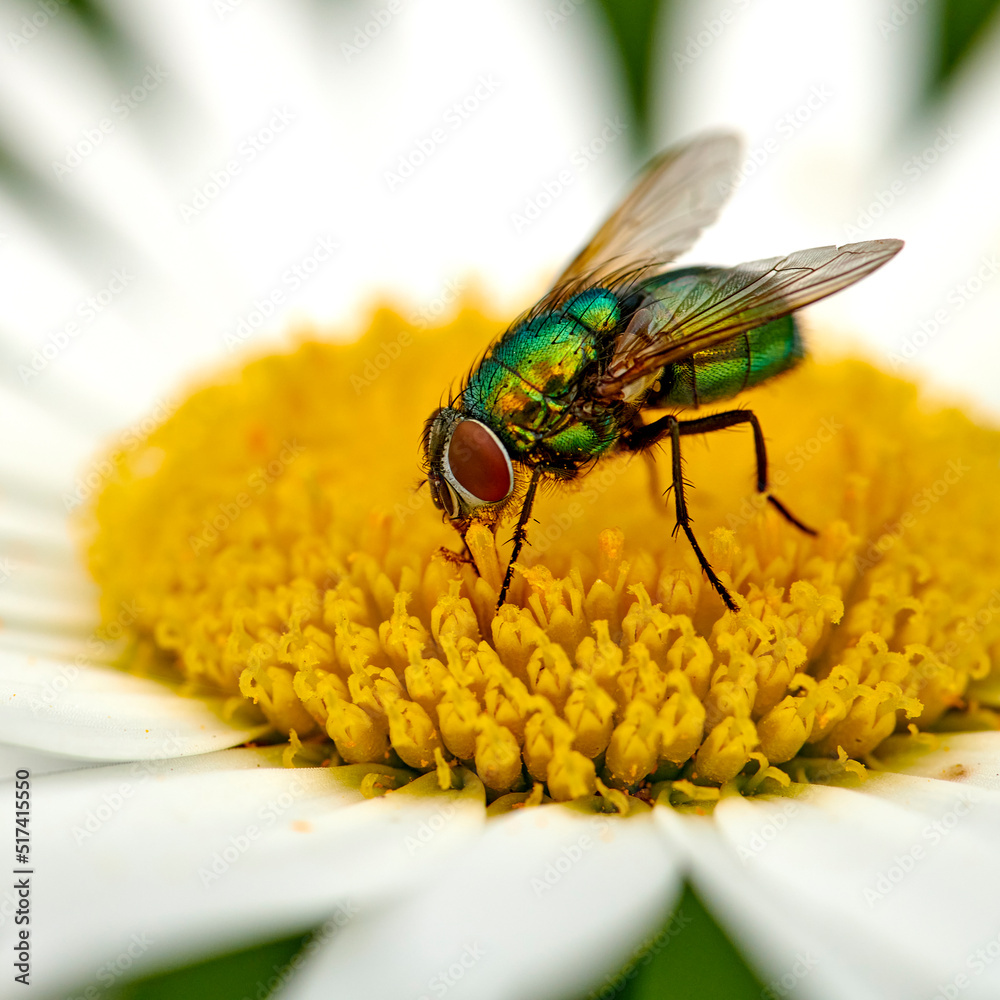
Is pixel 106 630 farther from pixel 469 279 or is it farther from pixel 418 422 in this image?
pixel 469 279

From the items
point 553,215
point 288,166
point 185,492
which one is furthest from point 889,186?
point 185,492
